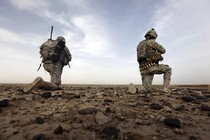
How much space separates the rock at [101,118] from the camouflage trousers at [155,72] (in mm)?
5045

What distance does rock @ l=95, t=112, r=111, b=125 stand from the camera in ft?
13.6

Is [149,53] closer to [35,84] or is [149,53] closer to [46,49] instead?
[35,84]

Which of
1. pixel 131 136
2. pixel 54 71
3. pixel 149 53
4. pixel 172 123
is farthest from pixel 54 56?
pixel 131 136

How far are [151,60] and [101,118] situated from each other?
5723 mm

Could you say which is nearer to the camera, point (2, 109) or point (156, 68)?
point (2, 109)

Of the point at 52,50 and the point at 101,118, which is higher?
the point at 52,50

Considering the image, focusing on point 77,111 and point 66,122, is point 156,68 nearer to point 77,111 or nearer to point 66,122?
point 77,111

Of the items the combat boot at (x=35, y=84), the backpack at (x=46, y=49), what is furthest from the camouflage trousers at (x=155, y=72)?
the backpack at (x=46, y=49)

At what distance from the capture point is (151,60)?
9430 mm

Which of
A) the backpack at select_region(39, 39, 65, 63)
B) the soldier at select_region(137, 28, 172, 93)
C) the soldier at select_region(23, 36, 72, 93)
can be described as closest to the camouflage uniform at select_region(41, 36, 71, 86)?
the soldier at select_region(23, 36, 72, 93)

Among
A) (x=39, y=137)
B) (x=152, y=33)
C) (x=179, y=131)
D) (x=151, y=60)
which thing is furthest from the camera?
(x=152, y=33)

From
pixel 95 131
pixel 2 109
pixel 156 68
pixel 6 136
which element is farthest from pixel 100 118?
pixel 156 68

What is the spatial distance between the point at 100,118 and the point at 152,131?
1.06m

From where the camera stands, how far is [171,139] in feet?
11.5
